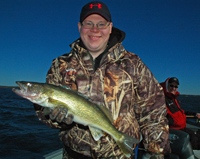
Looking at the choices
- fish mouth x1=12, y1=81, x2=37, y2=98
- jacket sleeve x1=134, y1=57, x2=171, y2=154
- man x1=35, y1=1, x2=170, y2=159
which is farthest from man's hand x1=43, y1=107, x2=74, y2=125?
jacket sleeve x1=134, y1=57, x2=171, y2=154

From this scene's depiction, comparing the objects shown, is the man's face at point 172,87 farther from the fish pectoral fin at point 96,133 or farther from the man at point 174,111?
the fish pectoral fin at point 96,133

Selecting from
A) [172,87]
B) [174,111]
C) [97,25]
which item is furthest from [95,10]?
[174,111]

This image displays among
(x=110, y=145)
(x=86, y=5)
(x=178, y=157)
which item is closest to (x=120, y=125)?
(x=110, y=145)

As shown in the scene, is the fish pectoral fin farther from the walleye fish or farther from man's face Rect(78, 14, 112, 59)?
man's face Rect(78, 14, 112, 59)

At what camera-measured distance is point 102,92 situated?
302 centimetres

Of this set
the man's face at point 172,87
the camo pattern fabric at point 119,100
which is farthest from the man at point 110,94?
the man's face at point 172,87

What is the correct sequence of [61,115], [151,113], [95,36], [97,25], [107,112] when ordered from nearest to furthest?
[61,115]
[107,112]
[151,113]
[95,36]
[97,25]

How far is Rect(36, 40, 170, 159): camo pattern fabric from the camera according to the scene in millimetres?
2852

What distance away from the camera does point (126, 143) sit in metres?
2.68

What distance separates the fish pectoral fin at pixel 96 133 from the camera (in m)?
2.74

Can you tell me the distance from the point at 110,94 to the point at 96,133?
0.77m

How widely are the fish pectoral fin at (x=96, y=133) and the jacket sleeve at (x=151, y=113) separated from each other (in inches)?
34.0

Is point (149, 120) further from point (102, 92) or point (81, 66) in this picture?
point (81, 66)

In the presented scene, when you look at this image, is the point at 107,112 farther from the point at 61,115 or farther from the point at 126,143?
the point at 61,115
